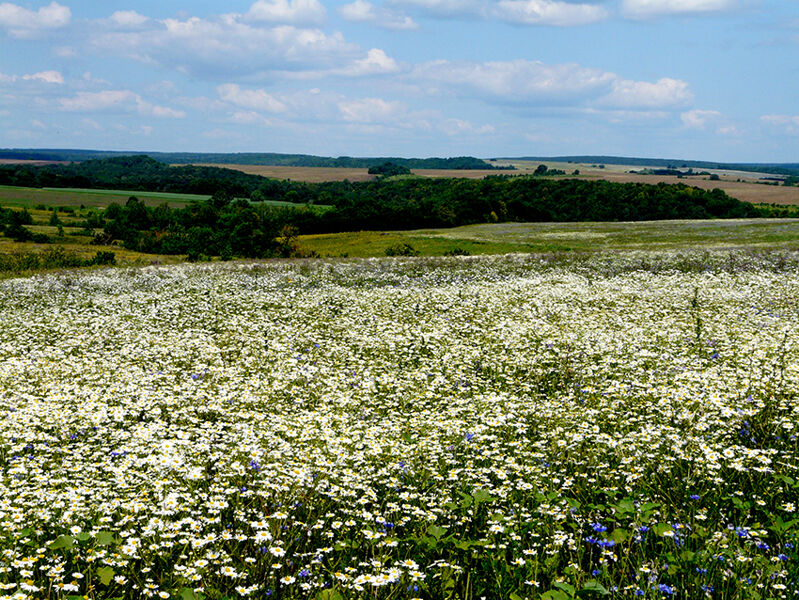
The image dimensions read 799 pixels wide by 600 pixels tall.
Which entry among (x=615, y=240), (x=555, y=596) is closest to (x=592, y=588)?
(x=555, y=596)

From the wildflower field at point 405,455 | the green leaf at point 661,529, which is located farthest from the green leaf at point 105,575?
the green leaf at point 661,529

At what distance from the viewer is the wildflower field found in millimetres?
4578

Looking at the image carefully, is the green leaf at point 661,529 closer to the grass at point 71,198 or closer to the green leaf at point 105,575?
the green leaf at point 105,575

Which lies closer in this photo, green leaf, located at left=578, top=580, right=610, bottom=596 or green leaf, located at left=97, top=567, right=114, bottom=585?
green leaf, located at left=578, top=580, right=610, bottom=596

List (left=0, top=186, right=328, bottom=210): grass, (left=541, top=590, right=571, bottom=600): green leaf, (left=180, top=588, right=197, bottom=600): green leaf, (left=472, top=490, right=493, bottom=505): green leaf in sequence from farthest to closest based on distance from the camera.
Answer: (left=0, top=186, right=328, bottom=210): grass < (left=472, top=490, right=493, bottom=505): green leaf < (left=180, top=588, right=197, bottom=600): green leaf < (left=541, top=590, right=571, bottom=600): green leaf

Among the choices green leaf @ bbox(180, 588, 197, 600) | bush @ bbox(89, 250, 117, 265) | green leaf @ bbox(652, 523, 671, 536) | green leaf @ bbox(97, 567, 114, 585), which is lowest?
bush @ bbox(89, 250, 117, 265)

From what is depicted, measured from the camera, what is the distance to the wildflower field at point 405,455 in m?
4.58

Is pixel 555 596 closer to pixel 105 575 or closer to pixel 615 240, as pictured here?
pixel 105 575

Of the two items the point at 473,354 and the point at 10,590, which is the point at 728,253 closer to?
the point at 473,354

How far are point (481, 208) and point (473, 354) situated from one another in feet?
268

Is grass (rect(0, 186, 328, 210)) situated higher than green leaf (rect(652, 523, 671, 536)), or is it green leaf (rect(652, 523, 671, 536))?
grass (rect(0, 186, 328, 210))

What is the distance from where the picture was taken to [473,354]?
38.0 ft

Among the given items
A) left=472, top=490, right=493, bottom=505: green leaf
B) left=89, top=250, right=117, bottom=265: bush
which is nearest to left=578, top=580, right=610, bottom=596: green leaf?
left=472, top=490, right=493, bottom=505: green leaf

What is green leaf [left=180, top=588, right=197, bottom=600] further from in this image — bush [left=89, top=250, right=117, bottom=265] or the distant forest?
the distant forest
